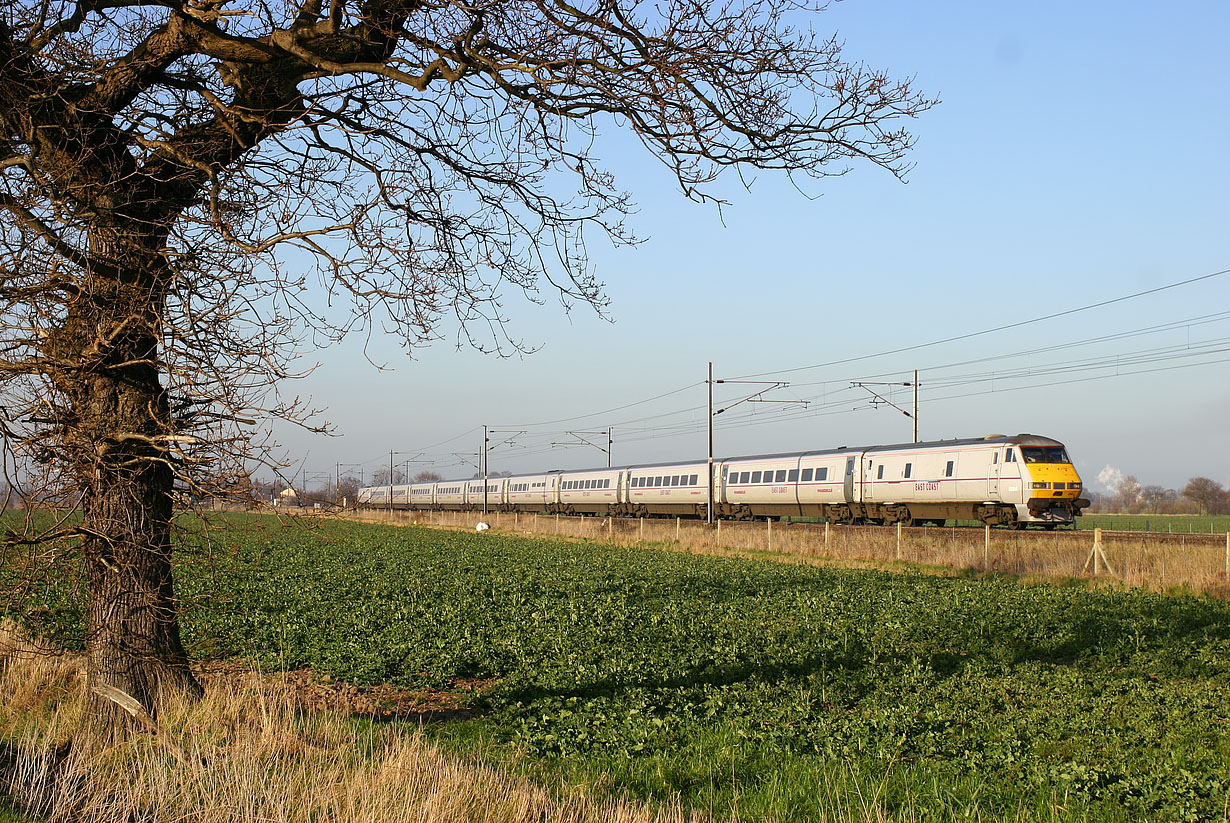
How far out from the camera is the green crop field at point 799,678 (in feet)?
21.8

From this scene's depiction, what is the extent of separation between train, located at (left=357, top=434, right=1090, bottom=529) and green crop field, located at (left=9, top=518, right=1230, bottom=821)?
11.2m

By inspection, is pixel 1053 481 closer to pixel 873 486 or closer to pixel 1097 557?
pixel 873 486

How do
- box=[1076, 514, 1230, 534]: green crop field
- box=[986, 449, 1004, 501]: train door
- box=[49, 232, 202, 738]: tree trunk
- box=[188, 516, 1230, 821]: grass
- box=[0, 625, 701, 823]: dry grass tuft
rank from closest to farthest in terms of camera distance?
1. box=[0, 625, 701, 823]: dry grass tuft
2. box=[188, 516, 1230, 821]: grass
3. box=[49, 232, 202, 738]: tree trunk
4. box=[986, 449, 1004, 501]: train door
5. box=[1076, 514, 1230, 534]: green crop field

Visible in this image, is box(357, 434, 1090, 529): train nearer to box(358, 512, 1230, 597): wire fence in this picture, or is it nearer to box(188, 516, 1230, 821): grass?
box(358, 512, 1230, 597): wire fence

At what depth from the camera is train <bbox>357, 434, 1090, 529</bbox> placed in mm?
29328

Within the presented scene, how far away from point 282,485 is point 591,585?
40.9ft

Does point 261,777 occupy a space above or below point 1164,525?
above

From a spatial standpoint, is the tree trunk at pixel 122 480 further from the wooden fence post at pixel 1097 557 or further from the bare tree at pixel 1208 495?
the bare tree at pixel 1208 495

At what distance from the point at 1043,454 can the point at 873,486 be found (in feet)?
21.6

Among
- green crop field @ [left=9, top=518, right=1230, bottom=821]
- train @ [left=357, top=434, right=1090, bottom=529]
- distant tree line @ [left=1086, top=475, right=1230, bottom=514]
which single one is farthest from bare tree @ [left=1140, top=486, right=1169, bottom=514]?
green crop field @ [left=9, top=518, right=1230, bottom=821]

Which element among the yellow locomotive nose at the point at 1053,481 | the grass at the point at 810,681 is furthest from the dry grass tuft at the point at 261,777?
the yellow locomotive nose at the point at 1053,481

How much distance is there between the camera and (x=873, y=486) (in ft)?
113

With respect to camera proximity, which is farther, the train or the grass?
the train

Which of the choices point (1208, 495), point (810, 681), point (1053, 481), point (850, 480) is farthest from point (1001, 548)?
point (1208, 495)
